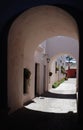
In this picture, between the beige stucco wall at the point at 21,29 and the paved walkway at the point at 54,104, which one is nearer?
the beige stucco wall at the point at 21,29

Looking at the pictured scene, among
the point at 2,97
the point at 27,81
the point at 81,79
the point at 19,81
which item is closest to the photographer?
the point at 81,79

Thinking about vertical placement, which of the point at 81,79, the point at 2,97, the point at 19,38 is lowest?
the point at 2,97

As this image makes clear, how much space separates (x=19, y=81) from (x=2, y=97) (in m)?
3.08

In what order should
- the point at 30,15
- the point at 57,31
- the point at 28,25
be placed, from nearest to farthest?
the point at 30,15 → the point at 28,25 → the point at 57,31

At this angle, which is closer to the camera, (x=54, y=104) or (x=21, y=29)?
(x=21, y=29)

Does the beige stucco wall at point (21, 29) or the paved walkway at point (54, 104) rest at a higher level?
the beige stucco wall at point (21, 29)

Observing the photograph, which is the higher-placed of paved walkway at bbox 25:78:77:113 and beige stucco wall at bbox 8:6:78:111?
beige stucco wall at bbox 8:6:78:111

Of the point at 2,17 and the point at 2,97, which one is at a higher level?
the point at 2,17

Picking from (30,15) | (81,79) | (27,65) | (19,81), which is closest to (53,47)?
(27,65)

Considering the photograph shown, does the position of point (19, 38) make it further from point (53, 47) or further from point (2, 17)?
point (53, 47)

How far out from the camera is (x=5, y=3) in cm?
745

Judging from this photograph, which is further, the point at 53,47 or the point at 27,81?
the point at 53,47

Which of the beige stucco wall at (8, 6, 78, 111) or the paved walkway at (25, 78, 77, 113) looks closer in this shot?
the beige stucco wall at (8, 6, 78, 111)

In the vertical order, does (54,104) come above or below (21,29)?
below
